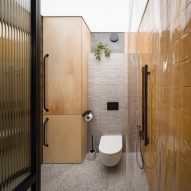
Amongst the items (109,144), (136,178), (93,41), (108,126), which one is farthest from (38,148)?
(93,41)

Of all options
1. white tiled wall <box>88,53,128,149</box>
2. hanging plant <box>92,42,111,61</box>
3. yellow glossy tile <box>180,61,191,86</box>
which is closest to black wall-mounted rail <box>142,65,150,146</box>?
yellow glossy tile <box>180,61,191,86</box>

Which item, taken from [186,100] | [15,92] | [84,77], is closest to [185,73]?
[186,100]

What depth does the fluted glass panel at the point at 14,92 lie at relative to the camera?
1.04 m

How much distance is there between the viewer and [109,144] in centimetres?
304

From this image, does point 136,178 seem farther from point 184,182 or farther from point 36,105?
point 36,105

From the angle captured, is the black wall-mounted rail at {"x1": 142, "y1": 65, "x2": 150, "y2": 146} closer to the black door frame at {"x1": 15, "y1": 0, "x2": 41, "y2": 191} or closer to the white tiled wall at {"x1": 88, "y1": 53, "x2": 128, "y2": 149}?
the black door frame at {"x1": 15, "y1": 0, "x2": 41, "y2": 191}

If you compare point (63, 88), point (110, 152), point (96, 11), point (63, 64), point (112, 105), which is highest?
point (96, 11)

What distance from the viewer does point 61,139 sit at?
328 centimetres

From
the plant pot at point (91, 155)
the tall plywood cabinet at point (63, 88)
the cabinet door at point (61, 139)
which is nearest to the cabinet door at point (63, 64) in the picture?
the tall plywood cabinet at point (63, 88)

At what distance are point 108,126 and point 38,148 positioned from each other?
2.37 m

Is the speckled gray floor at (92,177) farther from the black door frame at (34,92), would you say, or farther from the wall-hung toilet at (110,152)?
the black door frame at (34,92)

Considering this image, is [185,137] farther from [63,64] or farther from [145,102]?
[63,64]

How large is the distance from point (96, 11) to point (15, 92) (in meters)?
2.29

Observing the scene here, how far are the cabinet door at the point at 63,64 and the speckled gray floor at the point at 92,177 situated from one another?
809 millimetres
